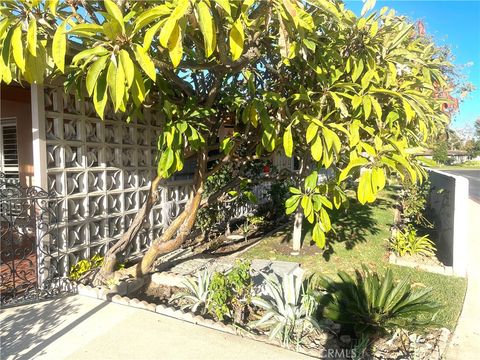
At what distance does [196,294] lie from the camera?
4129 mm

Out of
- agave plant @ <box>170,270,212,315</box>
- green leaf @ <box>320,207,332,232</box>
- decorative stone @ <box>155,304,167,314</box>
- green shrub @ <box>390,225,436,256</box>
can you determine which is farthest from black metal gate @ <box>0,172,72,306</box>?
green shrub @ <box>390,225,436,256</box>

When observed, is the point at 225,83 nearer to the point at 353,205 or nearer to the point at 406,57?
the point at 406,57

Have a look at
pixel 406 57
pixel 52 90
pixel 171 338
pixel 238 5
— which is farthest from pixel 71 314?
pixel 406 57

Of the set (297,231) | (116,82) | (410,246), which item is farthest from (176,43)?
(410,246)

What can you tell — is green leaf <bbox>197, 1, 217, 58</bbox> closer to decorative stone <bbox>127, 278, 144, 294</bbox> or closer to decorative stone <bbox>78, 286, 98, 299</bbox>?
decorative stone <bbox>78, 286, 98, 299</bbox>

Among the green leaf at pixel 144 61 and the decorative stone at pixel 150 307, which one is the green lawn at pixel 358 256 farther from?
the green leaf at pixel 144 61

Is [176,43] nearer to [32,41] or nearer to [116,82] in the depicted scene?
[116,82]

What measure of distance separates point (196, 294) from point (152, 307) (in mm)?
474

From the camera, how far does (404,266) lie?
19.7ft

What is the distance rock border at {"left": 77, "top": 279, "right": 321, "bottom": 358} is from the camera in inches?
136

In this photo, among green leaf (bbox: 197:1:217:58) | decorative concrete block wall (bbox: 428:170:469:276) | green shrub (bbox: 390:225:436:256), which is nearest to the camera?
green leaf (bbox: 197:1:217:58)

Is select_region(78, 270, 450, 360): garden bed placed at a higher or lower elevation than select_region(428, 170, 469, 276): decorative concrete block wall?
lower

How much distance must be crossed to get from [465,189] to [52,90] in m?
5.88

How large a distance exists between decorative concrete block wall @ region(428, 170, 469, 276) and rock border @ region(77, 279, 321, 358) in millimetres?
3482
